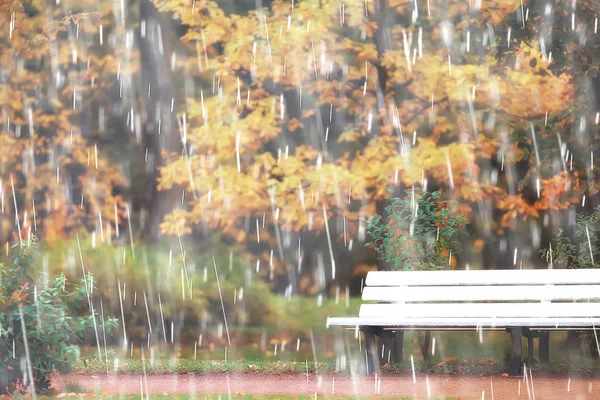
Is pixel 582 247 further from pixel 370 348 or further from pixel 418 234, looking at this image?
pixel 370 348

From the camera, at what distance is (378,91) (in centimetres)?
981

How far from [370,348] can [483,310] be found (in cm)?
103

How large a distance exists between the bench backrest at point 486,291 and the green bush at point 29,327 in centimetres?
269

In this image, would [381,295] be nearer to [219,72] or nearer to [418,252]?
[418,252]

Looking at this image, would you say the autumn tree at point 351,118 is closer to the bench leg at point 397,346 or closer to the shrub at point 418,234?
the shrub at point 418,234

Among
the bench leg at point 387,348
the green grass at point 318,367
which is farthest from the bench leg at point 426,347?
the bench leg at point 387,348

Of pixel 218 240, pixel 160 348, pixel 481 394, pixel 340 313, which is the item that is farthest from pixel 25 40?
pixel 481 394

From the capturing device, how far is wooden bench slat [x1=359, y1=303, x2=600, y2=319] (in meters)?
6.96

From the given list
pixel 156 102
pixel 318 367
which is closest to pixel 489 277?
pixel 318 367

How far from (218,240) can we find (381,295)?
11.0 ft

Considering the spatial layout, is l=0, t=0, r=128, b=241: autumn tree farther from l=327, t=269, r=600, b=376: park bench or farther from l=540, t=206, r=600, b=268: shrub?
l=540, t=206, r=600, b=268: shrub

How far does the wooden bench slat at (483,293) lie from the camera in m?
7.12

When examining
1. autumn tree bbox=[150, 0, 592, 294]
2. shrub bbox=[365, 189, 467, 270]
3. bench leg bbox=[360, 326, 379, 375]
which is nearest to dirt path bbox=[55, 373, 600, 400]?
bench leg bbox=[360, 326, 379, 375]

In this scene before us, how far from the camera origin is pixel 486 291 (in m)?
7.32
